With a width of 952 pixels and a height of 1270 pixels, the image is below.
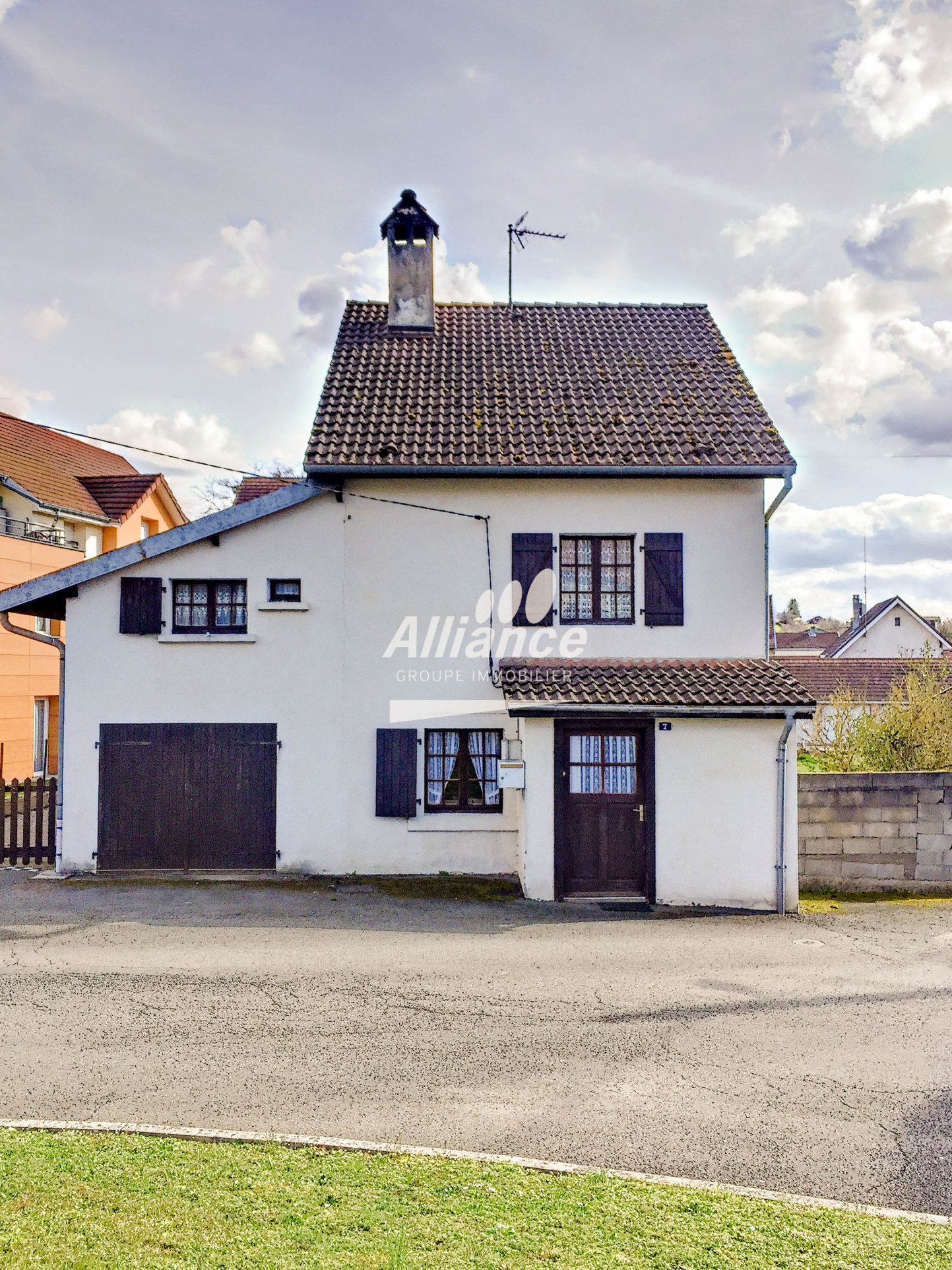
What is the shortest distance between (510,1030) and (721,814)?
5.10 m

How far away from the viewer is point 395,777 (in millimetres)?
12055

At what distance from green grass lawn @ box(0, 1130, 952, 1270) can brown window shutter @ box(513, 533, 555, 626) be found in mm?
8339

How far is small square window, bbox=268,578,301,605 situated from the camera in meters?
12.4

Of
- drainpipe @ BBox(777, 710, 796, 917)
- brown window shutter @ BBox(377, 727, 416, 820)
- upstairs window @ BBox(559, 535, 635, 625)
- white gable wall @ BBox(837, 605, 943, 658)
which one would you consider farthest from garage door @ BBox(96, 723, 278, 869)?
white gable wall @ BBox(837, 605, 943, 658)

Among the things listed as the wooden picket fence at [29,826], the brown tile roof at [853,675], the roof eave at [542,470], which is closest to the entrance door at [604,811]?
the roof eave at [542,470]

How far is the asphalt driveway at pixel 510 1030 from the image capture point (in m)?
5.34

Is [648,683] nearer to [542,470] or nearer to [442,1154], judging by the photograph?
[542,470]

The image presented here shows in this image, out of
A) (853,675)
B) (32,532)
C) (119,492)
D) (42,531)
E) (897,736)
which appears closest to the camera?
(897,736)

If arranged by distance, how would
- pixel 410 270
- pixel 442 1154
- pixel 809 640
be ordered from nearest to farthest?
1. pixel 442 1154
2. pixel 410 270
3. pixel 809 640

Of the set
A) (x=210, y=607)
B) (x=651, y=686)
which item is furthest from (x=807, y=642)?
(x=210, y=607)

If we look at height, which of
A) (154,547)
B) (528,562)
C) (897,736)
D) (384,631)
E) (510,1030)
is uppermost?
(154,547)

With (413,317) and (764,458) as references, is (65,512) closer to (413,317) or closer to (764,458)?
(413,317)

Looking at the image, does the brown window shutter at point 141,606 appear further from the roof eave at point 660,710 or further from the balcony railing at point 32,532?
the balcony railing at point 32,532

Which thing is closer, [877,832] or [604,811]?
[604,811]
